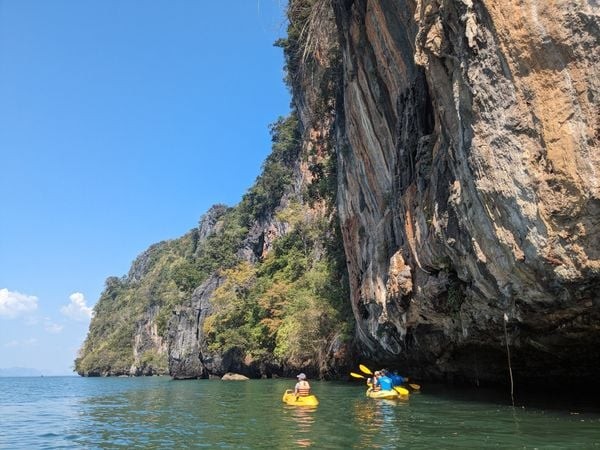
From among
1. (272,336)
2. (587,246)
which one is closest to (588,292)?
(587,246)

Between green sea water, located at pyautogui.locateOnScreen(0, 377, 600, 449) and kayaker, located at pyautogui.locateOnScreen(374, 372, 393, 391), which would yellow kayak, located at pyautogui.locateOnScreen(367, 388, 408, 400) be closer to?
kayaker, located at pyautogui.locateOnScreen(374, 372, 393, 391)

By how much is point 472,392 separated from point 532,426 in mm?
8184

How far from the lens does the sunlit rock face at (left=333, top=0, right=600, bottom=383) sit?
359 inches

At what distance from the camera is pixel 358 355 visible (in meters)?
28.0

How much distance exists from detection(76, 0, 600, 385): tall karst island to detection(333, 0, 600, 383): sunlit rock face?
36 mm

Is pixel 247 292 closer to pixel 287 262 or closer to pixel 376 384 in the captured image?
pixel 287 262

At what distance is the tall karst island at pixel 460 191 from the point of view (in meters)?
9.21

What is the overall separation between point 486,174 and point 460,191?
50.8 inches

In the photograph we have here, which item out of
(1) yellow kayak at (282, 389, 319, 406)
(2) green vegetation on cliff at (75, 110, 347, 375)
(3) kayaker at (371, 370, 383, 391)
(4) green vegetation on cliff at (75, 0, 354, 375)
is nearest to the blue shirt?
(3) kayaker at (371, 370, 383, 391)

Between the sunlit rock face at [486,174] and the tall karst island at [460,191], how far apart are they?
36 mm

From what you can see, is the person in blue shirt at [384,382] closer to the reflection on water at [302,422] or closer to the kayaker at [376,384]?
the kayaker at [376,384]

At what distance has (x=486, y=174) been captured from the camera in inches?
404

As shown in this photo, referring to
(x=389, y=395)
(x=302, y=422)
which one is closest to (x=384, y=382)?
(x=389, y=395)

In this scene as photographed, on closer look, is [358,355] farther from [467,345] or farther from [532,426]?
[532,426]
